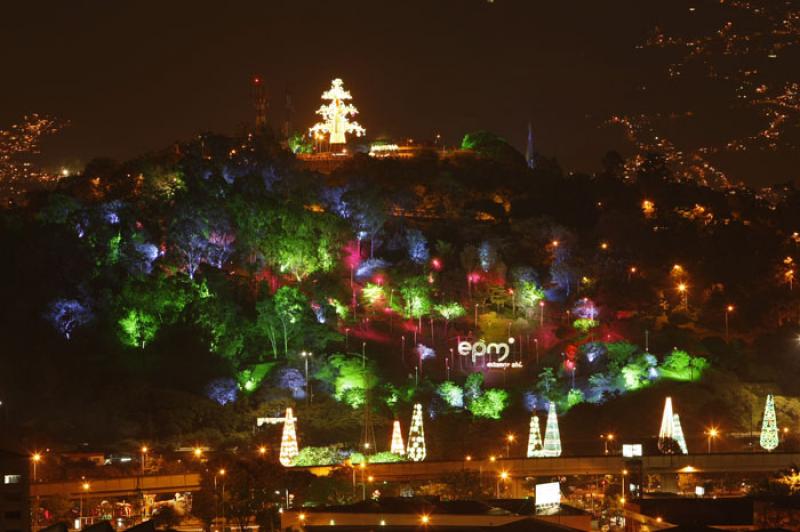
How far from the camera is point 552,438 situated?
249ft

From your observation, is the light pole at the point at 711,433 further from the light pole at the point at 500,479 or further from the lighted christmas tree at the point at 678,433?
the light pole at the point at 500,479

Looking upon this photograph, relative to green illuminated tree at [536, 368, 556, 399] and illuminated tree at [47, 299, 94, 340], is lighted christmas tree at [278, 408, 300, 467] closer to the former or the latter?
illuminated tree at [47, 299, 94, 340]

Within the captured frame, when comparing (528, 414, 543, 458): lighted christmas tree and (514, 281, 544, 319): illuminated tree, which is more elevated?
(514, 281, 544, 319): illuminated tree

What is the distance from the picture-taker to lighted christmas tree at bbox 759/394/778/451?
75438 millimetres

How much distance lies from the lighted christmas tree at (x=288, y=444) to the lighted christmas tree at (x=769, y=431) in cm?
2291

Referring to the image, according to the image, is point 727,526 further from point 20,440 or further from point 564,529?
point 20,440

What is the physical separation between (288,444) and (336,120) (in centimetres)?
4795

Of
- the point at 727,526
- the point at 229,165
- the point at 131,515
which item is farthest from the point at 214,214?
the point at 727,526

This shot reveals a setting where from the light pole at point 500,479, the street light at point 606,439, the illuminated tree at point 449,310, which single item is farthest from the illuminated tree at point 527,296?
the light pole at point 500,479

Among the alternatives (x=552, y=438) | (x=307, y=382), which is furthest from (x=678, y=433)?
(x=307, y=382)

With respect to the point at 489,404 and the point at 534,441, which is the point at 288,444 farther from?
the point at 489,404

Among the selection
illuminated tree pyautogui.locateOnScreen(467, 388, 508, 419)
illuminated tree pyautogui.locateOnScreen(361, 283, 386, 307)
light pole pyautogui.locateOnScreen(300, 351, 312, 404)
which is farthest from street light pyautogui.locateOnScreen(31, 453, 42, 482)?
illuminated tree pyautogui.locateOnScreen(361, 283, 386, 307)

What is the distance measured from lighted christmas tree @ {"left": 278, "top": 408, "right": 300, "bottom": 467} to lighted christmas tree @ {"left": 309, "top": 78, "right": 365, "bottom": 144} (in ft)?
149

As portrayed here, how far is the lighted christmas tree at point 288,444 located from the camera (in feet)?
230
